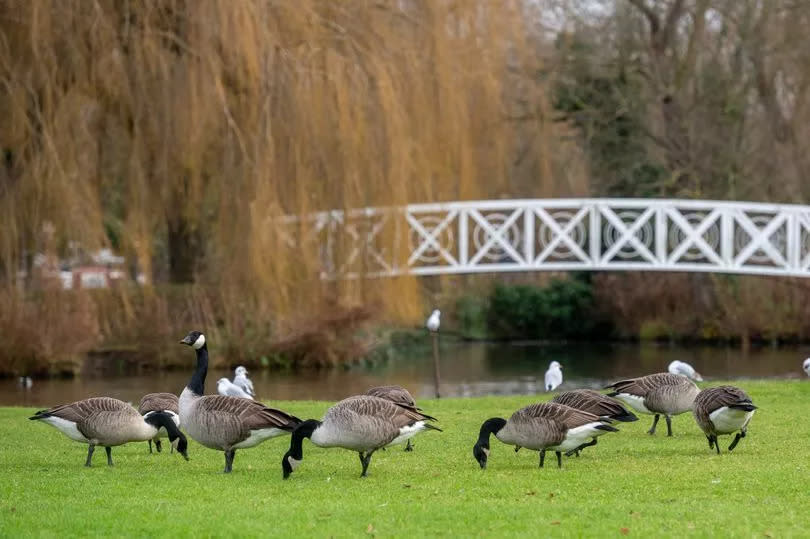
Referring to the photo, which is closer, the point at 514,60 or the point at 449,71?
the point at 449,71

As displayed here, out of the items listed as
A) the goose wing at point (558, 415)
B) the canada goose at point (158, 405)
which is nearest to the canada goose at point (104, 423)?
the canada goose at point (158, 405)

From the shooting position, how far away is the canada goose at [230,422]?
11523mm

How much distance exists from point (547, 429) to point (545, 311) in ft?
101

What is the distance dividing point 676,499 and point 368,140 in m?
14.6

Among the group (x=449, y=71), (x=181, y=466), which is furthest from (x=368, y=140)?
(x=181, y=466)

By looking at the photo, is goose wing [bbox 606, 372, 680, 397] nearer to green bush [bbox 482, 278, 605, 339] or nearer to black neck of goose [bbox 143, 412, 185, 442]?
black neck of goose [bbox 143, 412, 185, 442]

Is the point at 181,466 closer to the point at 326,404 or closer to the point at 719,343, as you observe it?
the point at 326,404

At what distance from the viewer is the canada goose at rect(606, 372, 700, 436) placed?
46.2ft

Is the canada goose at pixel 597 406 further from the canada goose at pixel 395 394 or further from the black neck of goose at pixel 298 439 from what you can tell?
the black neck of goose at pixel 298 439

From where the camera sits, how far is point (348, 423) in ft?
36.7

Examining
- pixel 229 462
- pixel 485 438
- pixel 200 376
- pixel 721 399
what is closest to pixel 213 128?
pixel 200 376

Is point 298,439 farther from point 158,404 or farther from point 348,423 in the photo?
point 158,404

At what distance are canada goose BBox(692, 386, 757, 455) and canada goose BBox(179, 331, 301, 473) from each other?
388 centimetres

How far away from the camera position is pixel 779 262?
107 feet
